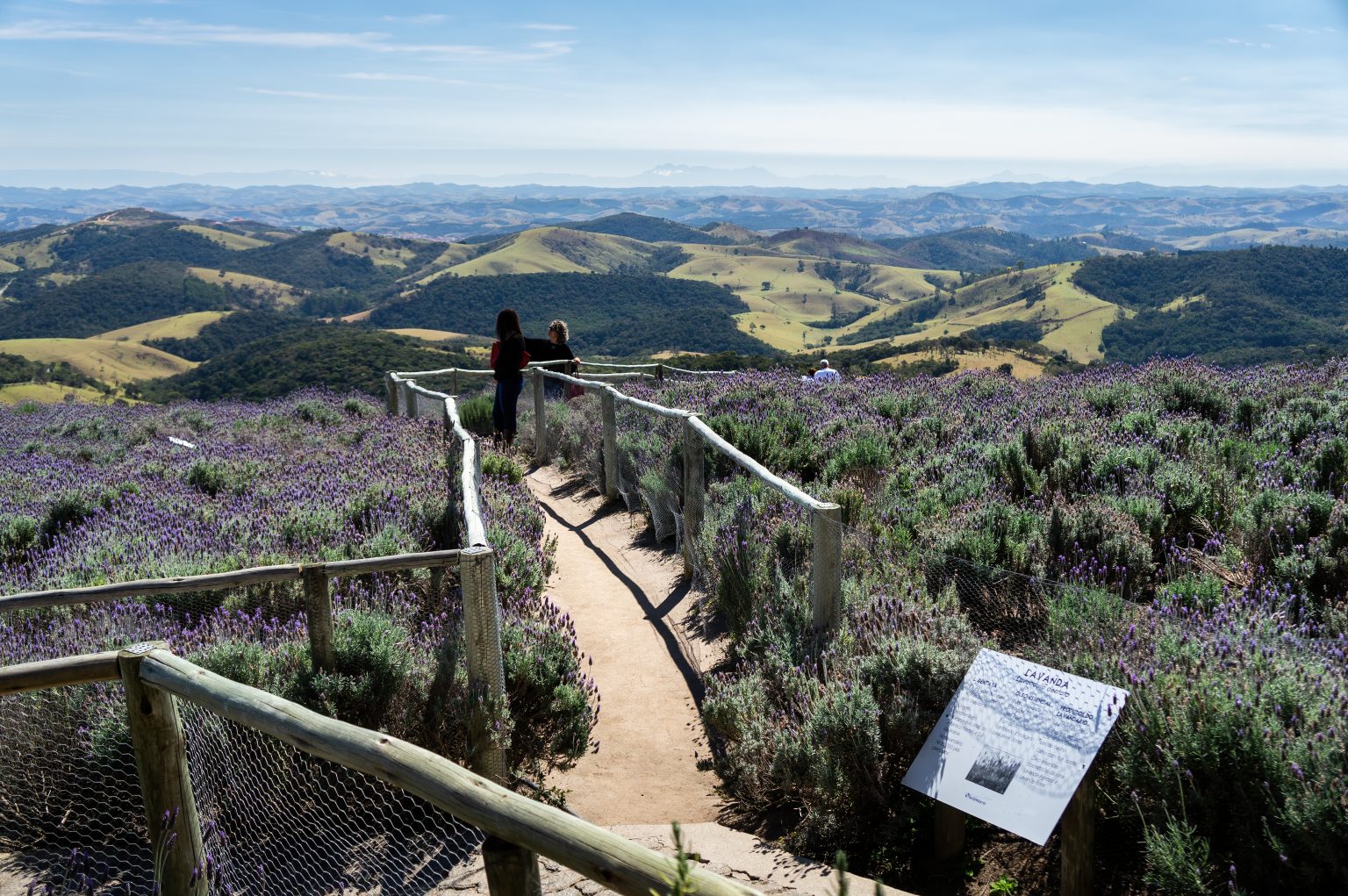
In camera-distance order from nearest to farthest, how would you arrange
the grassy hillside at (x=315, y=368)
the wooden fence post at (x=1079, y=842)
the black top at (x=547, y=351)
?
the wooden fence post at (x=1079, y=842) → the black top at (x=547, y=351) → the grassy hillside at (x=315, y=368)

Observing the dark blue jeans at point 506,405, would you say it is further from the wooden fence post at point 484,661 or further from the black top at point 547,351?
the wooden fence post at point 484,661

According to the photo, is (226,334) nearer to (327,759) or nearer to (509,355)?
(509,355)

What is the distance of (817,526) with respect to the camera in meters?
4.70

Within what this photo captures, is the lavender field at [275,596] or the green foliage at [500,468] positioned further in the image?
the green foliage at [500,468]

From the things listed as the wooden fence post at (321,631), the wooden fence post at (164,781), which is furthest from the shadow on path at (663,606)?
the wooden fence post at (164,781)

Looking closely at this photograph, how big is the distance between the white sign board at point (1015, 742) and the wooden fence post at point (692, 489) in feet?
13.0

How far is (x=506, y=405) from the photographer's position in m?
12.6

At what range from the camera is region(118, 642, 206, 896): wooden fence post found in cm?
338

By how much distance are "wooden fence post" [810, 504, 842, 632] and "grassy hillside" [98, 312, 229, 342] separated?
670 feet

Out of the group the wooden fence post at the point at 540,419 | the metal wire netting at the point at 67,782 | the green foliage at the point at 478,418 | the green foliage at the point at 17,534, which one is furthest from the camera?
the green foliage at the point at 478,418

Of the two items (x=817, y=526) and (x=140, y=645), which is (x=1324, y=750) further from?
(x=140, y=645)

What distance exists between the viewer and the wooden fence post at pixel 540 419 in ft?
41.6

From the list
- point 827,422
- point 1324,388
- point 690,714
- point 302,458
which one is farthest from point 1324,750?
point 302,458

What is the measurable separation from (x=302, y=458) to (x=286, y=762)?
22.4ft
